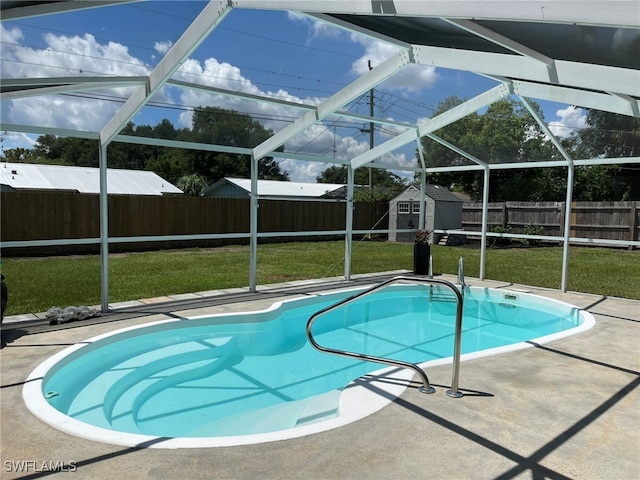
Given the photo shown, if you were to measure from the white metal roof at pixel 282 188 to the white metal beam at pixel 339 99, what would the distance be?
32.5 feet

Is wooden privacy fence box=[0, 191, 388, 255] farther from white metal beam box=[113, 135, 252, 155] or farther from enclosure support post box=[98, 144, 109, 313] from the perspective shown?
white metal beam box=[113, 135, 252, 155]

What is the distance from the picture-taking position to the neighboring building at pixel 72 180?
12.8 m

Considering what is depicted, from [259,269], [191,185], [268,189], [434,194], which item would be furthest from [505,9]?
[191,185]

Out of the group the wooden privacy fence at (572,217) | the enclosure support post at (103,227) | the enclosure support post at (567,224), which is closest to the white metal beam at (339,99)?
the enclosure support post at (103,227)

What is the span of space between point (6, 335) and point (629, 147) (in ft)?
29.6

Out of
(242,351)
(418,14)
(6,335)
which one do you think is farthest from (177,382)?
(418,14)

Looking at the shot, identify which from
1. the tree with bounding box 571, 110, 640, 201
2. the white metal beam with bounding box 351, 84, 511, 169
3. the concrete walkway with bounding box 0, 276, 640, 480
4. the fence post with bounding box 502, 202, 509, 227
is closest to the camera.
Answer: the concrete walkway with bounding box 0, 276, 640, 480

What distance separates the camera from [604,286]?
9234 millimetres

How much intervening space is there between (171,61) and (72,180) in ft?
37.6

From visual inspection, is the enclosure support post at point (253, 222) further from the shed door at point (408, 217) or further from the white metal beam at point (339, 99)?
the shed door at point (408, 217)

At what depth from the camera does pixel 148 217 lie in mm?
13984

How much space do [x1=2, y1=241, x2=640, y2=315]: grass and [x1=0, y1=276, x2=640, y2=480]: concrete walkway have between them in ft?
13.4

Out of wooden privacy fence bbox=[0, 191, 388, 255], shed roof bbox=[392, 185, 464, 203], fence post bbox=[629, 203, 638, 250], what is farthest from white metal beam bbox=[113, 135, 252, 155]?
fence post bbox=[629, 203, 638, 250]

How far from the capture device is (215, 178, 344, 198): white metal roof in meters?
18.6
